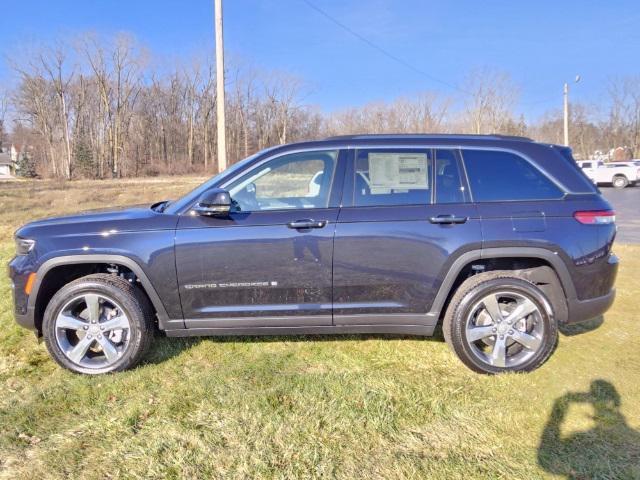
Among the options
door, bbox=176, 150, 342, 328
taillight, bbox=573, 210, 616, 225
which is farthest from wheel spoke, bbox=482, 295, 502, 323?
door, bbox=176, 150, 342, 328

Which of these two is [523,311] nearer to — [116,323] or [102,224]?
[116,323]

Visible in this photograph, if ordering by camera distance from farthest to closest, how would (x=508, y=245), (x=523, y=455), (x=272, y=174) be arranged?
1. (x=272, y=174)
2. (x=508, y=245)
3. (x=523, y=455)

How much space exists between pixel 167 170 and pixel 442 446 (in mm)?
62026

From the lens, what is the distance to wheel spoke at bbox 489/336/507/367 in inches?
134

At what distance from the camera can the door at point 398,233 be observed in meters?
3.31

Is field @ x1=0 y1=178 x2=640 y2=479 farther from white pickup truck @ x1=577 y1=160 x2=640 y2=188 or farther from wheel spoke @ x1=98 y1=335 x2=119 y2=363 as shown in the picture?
white pickup truck @ x1=577 y1=160 x2=640 y2=188

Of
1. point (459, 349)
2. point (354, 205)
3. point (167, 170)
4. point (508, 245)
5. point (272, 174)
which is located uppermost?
point (167, 170)

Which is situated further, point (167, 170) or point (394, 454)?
point (167, 170)

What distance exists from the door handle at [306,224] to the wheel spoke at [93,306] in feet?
5.19

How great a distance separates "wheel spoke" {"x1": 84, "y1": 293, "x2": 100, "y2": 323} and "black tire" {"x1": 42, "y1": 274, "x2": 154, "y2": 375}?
1.6 inches

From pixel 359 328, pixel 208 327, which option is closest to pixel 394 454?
pixel 359 328

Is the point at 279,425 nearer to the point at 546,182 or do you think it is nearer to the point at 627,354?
the point at 546,182

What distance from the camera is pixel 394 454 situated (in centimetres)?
250

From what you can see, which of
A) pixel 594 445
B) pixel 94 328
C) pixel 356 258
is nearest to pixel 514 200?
pixel 356 258
